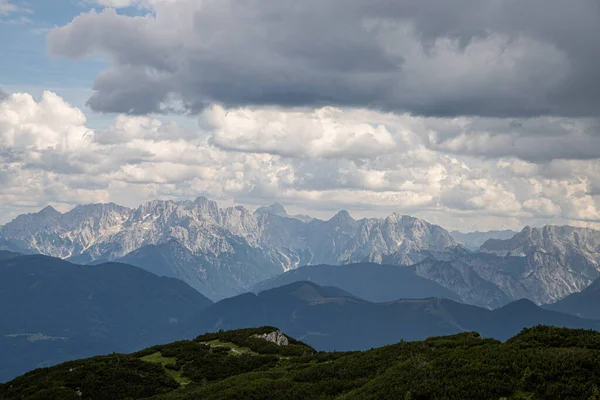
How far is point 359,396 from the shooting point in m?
36.9

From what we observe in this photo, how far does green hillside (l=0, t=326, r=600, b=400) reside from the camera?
111 feet

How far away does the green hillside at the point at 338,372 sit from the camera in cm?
3381

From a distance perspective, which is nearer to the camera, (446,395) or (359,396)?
(446,395)

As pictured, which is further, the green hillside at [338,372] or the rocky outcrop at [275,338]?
the rocky outcrop at [275,338]

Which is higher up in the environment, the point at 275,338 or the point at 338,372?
the point at 275,338

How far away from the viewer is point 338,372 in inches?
1838

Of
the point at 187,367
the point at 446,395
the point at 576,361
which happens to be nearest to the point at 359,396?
the point at 446,395

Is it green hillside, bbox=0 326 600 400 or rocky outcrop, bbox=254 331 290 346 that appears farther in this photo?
rocky outcrop, bbox=254 331 290 346

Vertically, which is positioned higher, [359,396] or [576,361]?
[576,361]

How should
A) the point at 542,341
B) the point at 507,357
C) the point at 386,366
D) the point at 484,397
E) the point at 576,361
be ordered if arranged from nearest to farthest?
the point at 484,397 < the point at 576,361 < the point at 507,357 < the point at 542,341 < the point at 386,366

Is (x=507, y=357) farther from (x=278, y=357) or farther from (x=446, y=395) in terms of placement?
(x=278, y=357)

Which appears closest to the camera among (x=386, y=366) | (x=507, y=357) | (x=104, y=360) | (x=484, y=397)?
(x=484, y=397)

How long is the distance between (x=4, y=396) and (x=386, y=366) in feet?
115

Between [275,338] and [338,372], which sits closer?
[338,372]
